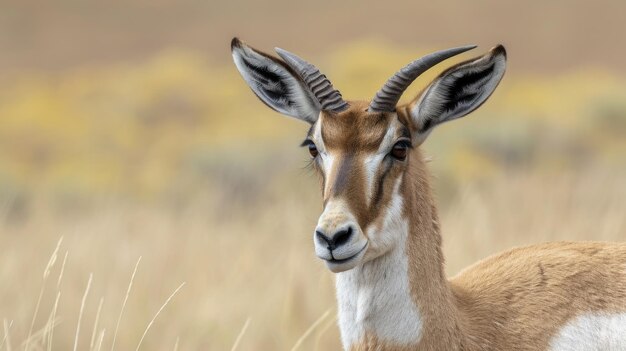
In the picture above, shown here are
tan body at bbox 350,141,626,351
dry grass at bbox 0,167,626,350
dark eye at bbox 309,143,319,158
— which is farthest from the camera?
dry grass at bbox 0,167,626,350

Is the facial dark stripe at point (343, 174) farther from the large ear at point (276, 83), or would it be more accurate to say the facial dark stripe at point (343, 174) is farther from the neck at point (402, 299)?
the large ear at point (276, 83)

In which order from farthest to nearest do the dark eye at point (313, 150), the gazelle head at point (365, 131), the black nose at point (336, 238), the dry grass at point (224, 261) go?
the dry grass at point (224, 261)
the dark eye at point (313, 150)
the gazelle head at point (365, 131)
the black nose at point (336, 238)

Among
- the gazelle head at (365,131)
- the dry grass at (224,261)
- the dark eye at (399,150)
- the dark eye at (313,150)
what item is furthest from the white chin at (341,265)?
the dry grass at (224,261)

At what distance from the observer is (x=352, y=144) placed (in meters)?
5.66

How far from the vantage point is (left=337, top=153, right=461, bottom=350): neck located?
5695 millimetres

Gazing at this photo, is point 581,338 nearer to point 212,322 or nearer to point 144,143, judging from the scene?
point 212,322

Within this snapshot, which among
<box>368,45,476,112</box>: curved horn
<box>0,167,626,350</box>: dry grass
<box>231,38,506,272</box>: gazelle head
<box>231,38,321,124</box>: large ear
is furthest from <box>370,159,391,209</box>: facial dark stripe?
<box>0,167,626,350</box>: dry grass

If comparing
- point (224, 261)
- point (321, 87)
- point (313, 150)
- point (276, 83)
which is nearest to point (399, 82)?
point (321, 87)

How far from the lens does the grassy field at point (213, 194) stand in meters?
10.1

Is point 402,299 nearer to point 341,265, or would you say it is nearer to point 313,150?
point 341,265

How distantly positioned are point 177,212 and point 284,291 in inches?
245

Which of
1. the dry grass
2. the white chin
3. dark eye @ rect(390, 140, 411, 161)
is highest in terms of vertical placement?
dark eye @ rect(390, 140, 411, 161)

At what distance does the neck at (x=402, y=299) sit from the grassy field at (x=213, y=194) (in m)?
1.14

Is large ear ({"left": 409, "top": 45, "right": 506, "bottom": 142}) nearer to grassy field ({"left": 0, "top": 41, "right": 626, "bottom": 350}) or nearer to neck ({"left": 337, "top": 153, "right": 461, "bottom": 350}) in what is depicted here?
neck ({"left": 337, "top": 153, "right": 461, "bottom": 350})
